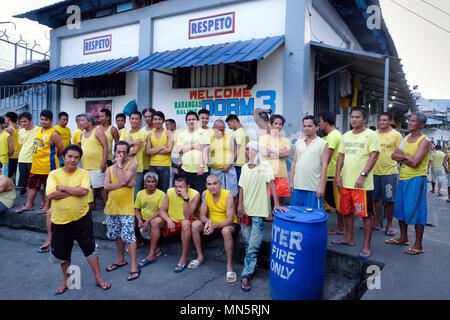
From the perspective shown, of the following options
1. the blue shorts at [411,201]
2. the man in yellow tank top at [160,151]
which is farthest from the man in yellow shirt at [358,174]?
the man in yellow tank top at [160,151]

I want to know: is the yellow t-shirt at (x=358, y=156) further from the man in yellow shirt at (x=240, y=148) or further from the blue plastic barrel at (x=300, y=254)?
the man in yellow shirt at (x=240, y=148)

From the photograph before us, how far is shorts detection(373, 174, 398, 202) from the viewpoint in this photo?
186 inches

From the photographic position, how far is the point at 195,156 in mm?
5234

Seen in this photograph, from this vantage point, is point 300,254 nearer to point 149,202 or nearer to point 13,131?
point 149,202

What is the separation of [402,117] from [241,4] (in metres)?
11.3

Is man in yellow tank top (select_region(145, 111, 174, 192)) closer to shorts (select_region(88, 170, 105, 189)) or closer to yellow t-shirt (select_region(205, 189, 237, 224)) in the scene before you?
shorts (select_region(88, 170, 105, 189))

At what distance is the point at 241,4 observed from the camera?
22.1ft

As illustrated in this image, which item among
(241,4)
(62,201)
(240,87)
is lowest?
(62,201)

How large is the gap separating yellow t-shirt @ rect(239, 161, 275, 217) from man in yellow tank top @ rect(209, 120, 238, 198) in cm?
115

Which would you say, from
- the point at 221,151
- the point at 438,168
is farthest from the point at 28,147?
the point at 438,168

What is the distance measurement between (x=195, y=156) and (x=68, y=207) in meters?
2.20

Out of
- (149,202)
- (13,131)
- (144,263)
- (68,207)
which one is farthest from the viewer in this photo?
(13,131)
